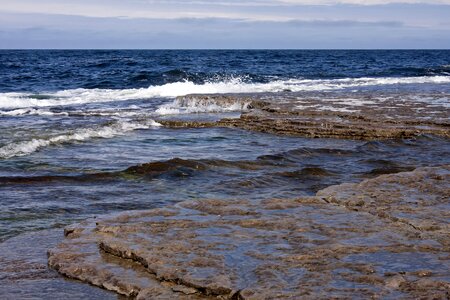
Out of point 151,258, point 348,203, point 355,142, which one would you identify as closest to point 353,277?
point 151,258

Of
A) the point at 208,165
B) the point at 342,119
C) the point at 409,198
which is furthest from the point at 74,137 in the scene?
the point at 409,198

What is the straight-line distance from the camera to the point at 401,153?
1145 centimetres

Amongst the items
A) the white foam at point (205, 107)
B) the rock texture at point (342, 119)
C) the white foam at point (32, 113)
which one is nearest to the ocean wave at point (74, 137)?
the rock texture at point (342, 119)

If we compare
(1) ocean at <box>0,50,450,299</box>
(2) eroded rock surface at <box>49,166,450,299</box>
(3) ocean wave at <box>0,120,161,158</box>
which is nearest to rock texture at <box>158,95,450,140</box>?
(1) ocean at <box>0,50,450,299</box>

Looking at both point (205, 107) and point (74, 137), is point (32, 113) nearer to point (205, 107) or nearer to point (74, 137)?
point (205, 107)

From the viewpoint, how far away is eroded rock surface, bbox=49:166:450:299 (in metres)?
4.45

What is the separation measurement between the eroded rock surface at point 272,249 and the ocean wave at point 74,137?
5.85 m

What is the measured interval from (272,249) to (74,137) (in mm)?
8983

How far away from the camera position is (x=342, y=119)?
15.0 m

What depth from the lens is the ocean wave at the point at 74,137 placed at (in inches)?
462

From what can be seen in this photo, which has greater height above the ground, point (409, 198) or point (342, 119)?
point (409, 198)

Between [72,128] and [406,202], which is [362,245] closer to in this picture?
[406,202]

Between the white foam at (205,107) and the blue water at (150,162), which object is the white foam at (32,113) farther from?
the white foam at (205,107)

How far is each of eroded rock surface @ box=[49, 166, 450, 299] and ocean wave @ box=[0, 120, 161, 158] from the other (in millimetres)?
5849
